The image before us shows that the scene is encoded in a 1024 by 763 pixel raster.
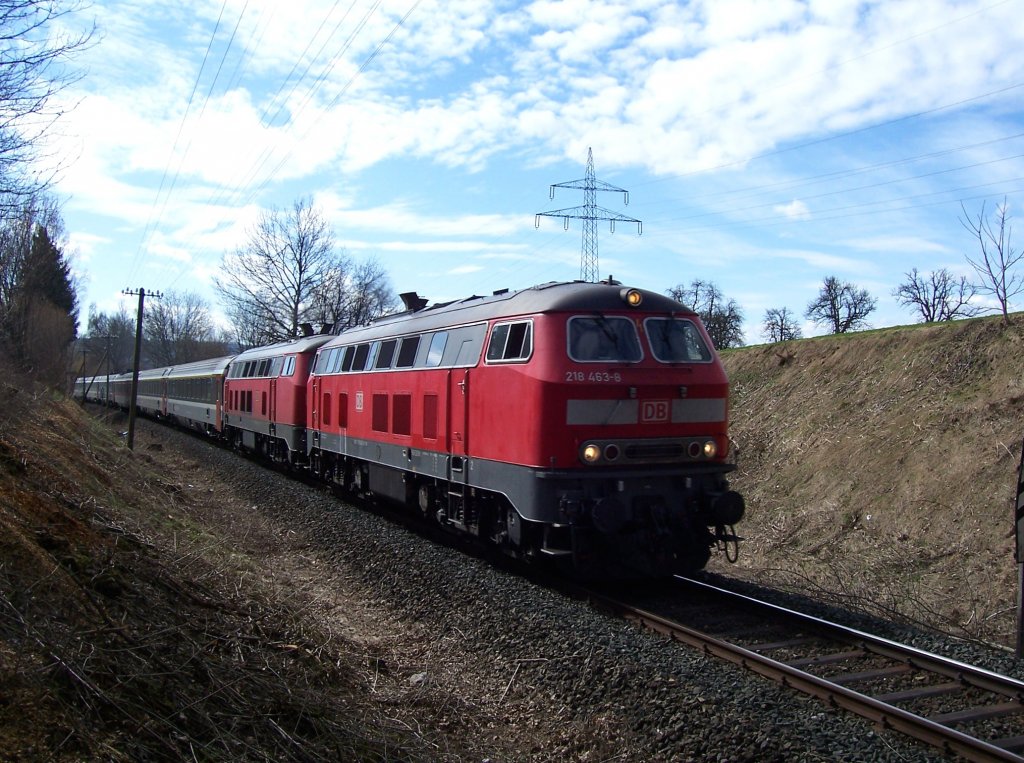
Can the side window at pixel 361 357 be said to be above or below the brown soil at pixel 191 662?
above

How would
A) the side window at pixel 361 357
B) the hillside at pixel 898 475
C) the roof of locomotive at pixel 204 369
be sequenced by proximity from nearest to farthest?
1. the hillside at pixel 898 475
2. the side window at pixel 361 357
3. the roof of locomotive at pixel 204 369

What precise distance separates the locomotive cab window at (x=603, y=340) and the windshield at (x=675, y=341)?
251mm

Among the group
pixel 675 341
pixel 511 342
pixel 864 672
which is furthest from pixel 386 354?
pixel 864 672

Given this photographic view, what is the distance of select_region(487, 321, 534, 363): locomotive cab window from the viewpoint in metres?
8.91

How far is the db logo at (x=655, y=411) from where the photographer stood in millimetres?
8766

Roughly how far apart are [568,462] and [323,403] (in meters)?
9.61

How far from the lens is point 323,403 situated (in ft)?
55.2

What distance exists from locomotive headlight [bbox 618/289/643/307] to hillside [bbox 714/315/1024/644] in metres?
4.15

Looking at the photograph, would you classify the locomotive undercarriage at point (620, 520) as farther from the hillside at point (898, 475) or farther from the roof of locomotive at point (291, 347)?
the roof of locomotive at point (291, 347)

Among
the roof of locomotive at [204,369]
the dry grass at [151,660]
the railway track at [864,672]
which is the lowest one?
the railway track at [864,672]

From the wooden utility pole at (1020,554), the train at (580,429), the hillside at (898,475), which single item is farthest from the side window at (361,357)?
the wooden utility pole at (1020,554)

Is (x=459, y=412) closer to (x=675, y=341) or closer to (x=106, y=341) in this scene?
(x=675, y=341)

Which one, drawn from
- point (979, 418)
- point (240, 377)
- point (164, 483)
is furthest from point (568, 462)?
point (240, 377)

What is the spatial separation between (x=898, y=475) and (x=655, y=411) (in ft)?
20.4
